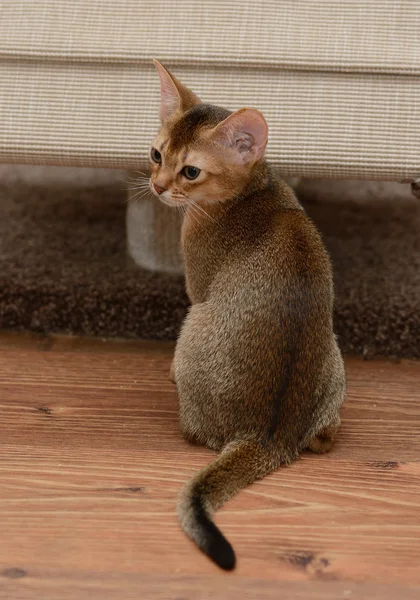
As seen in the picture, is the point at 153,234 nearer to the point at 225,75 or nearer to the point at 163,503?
the point at 225,75

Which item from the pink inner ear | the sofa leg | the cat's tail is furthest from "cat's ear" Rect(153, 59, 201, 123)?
the cat's tail

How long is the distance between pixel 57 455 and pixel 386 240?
1.28 metres

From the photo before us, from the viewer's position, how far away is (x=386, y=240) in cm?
226

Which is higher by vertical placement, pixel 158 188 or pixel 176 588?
pixel 158 188

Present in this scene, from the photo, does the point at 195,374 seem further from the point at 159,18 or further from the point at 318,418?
the point at 159,18

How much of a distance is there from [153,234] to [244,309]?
73 cm

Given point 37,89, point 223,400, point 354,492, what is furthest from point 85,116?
point 354,492

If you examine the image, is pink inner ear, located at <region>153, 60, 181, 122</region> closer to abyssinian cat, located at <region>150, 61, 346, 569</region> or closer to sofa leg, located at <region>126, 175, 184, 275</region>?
abyssinian cat, located at <region>150, 61, 346, 569</region>

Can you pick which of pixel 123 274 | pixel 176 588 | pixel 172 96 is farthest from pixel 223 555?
pixel 123 274

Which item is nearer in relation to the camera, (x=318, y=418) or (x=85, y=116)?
(x=318, y=418)

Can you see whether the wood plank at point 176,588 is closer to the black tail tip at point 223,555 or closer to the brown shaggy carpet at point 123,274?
the black tail tip at point 223,555

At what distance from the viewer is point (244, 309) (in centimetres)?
131

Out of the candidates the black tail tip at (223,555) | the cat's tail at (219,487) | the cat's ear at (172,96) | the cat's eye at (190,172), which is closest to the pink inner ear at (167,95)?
the cat's ear at (172,96)

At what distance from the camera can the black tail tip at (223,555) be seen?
1051 millimetres
